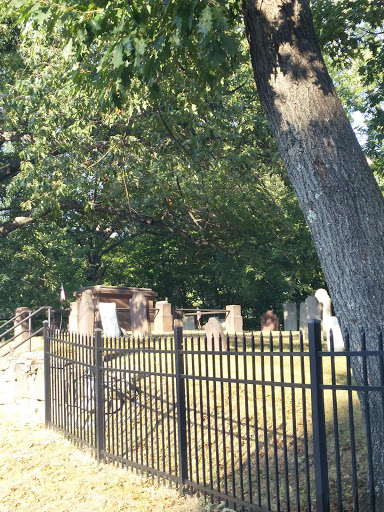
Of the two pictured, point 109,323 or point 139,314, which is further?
point 139,314

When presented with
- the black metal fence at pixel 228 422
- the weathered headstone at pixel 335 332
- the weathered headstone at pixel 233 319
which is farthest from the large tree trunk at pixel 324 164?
the weathered headstone at pixel 233 319

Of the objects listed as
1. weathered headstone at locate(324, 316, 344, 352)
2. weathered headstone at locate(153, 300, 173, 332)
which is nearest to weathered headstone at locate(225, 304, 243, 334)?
weathered headstone at locate(153, 300, 173, 332)

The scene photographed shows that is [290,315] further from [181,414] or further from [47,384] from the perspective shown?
[181,414]

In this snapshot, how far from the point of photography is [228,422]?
8.62 m

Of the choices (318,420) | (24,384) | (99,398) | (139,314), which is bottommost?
(24,384)

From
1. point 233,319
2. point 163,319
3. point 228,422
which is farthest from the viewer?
point 233,319

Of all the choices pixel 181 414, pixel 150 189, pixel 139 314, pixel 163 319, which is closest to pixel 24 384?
pixel 139 314

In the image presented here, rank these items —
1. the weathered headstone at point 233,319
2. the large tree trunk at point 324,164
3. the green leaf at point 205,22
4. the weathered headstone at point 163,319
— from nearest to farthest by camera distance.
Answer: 1. the large tree trunk at point 324,164
2. the green leaf at point 205,22
3. the weathered headstone at point 163,319
4. the weathered headstone at point 233,319

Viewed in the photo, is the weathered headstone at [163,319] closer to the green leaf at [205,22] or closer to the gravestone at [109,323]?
the gravestone at [109,323]

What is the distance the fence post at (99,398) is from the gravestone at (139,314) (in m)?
8.52

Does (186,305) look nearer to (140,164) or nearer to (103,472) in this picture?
(140,164)

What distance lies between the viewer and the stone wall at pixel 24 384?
11.4 meters

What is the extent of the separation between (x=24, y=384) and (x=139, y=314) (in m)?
5.28

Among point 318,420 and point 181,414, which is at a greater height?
point 318,420
